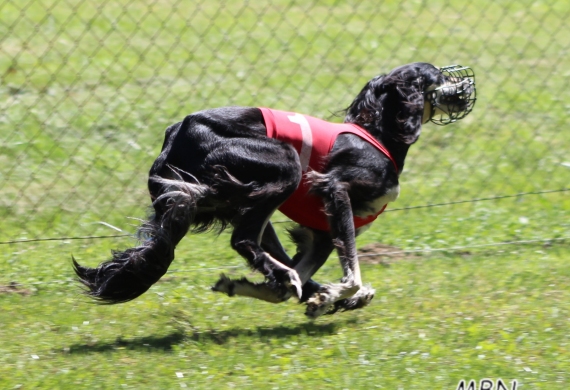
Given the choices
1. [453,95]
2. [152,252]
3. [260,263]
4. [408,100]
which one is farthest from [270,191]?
[453,95]

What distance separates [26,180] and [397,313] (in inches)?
129

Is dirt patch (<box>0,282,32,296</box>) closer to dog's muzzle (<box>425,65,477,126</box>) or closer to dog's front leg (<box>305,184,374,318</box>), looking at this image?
dog's front leg (<box>305,184,374,318</box>)

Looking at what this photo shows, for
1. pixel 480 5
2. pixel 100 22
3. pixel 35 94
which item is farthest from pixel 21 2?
pixel 480 5

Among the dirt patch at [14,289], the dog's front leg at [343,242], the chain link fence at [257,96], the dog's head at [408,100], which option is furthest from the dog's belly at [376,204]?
the dirt patch at [14,289]

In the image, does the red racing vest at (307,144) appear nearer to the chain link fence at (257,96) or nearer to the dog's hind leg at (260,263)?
the dog's hind leg at (260,263)

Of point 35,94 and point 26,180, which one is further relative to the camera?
point 35,94

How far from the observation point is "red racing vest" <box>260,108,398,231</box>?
4348 millimetres

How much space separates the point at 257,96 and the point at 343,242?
3.69 m

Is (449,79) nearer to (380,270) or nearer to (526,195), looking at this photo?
(380,270)

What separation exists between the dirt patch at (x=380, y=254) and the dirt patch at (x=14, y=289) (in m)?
1.98

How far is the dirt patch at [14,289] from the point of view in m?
5.02

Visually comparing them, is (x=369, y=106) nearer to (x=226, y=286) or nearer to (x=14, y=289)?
(x=226, y=286)

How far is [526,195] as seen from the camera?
6684 mm

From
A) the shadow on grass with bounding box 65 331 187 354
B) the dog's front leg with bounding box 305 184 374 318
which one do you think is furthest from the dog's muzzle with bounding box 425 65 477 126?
the shadow on grass with bounding box 65 331 187 354
